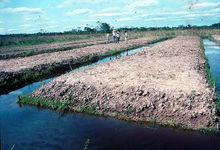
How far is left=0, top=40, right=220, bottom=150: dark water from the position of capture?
437 inches

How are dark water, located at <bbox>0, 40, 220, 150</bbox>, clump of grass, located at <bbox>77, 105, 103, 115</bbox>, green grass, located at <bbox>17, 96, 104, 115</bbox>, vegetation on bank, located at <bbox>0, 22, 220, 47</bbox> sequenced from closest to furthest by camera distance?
dark water, located at <bbox>0, 40, 220, 150</bbox>
clump of grass, located at <bbox>77, 105, 103, 115</bbox>
green grass, located at <bbox>17, 96, 104, 115</bbox>
vegetation on bank, located at <bbox>0, 22, 220, 47</bbox>

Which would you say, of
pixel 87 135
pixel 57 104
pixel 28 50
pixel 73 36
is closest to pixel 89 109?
pixel 57 104

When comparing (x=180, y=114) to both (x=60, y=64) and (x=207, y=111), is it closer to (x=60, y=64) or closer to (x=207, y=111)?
(x=207, y=111)

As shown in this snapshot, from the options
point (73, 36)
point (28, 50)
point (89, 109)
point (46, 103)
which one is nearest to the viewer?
point (89, 109)

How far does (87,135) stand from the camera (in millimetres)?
12031

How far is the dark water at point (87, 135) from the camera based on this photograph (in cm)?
1111

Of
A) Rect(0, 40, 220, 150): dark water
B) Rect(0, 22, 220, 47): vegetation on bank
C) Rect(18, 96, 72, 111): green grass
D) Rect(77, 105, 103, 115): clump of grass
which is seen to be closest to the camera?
Rect(0, 40, 220, 150): dark water

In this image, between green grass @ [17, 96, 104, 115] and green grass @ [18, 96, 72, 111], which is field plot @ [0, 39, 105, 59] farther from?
green grass @ [17, 96, 104, 115]

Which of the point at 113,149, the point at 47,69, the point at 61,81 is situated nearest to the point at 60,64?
the point at 47,69

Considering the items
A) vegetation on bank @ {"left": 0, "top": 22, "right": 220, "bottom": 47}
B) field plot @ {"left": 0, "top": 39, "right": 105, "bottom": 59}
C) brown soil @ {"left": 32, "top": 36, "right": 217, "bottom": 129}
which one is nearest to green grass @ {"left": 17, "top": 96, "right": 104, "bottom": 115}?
brown soil @ {"left": 32, "top": 36, "right": 217, "bottom": 129}

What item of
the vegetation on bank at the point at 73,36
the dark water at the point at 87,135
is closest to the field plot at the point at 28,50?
the vegetation on bank at the point at 73,36

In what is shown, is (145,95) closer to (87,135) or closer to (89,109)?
(89,109)

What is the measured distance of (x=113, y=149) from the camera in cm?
1084

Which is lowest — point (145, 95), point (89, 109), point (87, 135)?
point (87, 135)
